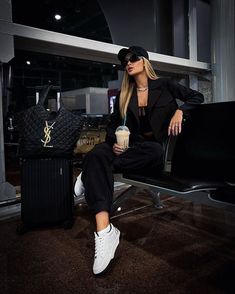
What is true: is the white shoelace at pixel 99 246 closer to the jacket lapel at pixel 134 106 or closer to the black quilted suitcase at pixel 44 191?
the black quilted suitcase at pixel 44 191

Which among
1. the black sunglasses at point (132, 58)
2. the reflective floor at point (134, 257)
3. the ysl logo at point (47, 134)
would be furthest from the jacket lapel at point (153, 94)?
the reflective floor at point (134, 257)

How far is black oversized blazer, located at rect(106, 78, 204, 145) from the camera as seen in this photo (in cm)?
158

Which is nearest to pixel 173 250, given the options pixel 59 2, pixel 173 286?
pixel 173 286

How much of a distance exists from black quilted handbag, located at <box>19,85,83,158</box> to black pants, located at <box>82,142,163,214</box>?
1.06 ft

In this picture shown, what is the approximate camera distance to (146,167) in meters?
1.46

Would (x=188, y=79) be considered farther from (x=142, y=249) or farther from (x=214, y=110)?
(x=142, y=249)

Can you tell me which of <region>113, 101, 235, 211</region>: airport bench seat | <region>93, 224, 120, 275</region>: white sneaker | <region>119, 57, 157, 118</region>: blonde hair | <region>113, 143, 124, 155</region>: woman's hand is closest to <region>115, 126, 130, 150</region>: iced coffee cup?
<region>113, 143, 124, 155</region>: woman's hand

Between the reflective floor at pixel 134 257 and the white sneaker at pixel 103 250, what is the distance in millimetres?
44

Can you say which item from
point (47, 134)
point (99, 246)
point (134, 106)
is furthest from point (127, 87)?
point (99, 246)

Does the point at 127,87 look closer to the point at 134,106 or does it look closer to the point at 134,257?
the point at 134,106

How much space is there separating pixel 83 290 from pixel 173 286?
34 centimetres

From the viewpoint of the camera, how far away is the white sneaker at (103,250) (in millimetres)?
1143

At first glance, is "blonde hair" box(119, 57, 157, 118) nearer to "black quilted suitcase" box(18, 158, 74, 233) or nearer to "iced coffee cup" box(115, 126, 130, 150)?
"iced coffee cup" box(115, 126, 130, 150)

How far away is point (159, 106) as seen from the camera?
1.60 meters
